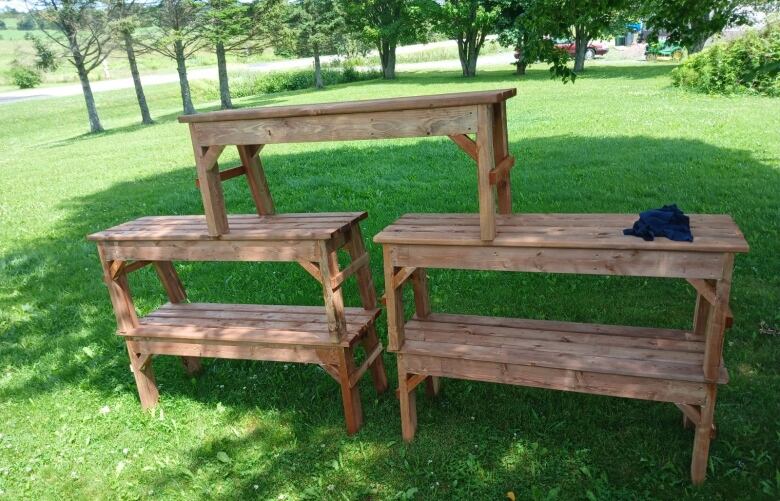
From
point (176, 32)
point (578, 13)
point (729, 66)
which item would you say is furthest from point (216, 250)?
point (176, 32)

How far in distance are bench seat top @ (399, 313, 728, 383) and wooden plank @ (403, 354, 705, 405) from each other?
3 centimetres

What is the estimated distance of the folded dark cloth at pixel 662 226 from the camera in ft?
9.65

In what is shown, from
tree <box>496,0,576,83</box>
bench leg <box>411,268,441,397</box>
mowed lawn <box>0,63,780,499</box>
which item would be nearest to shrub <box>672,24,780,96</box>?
mowed lawn <box>0,63,780,499</box>

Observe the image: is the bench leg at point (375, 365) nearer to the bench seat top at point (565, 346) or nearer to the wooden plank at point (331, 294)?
the bench seat top at point (565, 346)

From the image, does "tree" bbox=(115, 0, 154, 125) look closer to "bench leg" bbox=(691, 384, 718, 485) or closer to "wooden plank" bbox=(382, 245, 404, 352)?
"wooden plank" bbox=(382, 245, 404, 352)

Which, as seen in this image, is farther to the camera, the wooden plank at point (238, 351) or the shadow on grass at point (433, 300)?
the wooden plank at point (238, 351)

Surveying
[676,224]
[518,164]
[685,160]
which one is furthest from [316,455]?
[685,160]

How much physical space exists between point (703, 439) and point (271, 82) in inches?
1369

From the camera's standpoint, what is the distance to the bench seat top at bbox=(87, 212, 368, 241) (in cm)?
361

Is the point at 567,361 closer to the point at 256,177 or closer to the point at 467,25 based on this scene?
the point at 256,177

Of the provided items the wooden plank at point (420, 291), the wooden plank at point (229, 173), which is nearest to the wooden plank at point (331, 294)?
the wooden plank at point (420, 291)

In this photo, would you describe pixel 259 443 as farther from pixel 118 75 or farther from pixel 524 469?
pixel 118 75

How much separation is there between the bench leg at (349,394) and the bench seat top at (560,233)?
2.90 ft

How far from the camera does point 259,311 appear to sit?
4406 mm
